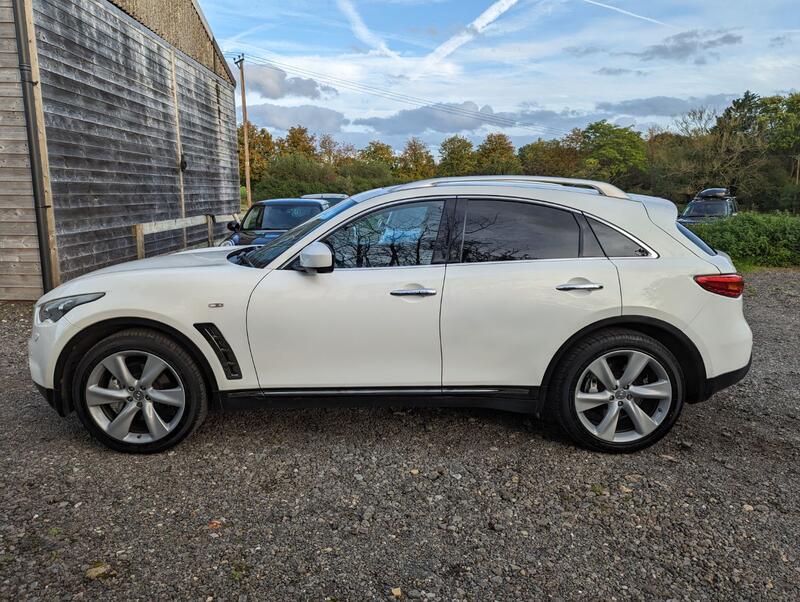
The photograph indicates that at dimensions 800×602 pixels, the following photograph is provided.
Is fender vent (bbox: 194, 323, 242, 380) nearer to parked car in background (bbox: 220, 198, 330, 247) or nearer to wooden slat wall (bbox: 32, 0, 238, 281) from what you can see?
wooden slat wall (bbox: 32, 0, 238, 281)

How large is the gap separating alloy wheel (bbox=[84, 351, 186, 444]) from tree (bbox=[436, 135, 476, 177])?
4640cm

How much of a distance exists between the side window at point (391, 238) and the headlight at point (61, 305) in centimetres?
151

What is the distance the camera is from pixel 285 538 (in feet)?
9.20

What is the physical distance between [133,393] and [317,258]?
4.70 ft

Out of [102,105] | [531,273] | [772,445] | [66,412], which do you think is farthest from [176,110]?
[772,445]

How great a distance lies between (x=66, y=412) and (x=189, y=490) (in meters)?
1.08

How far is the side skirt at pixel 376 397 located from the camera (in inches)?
142

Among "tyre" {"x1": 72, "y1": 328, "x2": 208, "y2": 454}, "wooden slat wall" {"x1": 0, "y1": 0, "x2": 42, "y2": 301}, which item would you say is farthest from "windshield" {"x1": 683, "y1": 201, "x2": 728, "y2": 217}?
"tyre" {"x1": 72, "y1": 328, "x2": 208, "y2": 454}

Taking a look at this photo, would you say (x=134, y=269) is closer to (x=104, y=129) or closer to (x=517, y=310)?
(x=517, y=310)

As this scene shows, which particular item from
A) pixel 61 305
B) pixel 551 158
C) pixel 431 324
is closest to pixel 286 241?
pixel 431 324

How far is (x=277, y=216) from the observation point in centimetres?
1064

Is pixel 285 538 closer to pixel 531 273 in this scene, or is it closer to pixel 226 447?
pixel 226 447

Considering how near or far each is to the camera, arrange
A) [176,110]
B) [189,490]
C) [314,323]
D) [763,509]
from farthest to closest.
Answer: [176,110]
[314,323]
[189,490]
[763,509]

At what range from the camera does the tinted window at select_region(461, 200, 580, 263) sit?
3619mm
